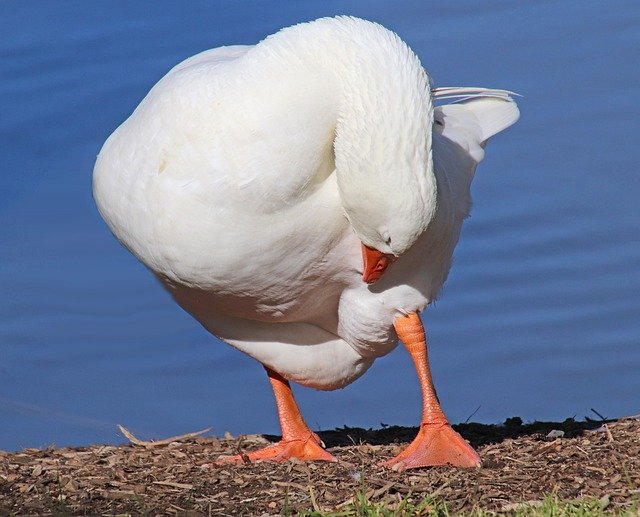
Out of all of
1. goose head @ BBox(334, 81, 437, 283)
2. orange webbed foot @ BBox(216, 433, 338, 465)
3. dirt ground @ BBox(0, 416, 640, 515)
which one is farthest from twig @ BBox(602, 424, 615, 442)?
goose head @ BBox(334, 81, 437, 283)

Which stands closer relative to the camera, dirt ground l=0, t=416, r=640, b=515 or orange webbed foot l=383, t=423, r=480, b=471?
dirt ground l=0, t=416, r=640, b=515

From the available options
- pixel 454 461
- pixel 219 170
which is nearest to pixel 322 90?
pixel 219 170

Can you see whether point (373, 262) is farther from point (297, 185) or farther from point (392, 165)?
point (392, 165)

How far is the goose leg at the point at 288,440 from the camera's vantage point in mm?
5905

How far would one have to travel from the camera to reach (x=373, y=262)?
5.20 m

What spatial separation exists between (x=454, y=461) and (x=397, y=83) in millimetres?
1764

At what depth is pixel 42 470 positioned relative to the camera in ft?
18.6

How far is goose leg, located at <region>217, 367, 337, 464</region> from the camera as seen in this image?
590 cm

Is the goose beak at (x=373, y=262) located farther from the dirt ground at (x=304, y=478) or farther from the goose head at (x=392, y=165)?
the dirt ground at (x=304, y=478)

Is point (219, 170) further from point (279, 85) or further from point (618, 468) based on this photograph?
point (618, 468)

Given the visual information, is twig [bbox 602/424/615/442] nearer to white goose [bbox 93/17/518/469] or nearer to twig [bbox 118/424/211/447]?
white goose [bbox 93/17/518/469]

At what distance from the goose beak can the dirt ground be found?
85 centimetres

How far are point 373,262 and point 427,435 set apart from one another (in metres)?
0.96

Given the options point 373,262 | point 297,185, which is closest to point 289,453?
point 373,262
